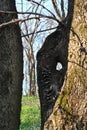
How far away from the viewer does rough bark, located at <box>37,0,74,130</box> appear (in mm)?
3463

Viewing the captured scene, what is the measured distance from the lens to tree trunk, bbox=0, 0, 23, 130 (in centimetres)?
331

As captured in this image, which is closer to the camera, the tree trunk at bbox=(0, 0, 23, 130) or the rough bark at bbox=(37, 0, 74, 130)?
the tree trunk at bbox=(0, 0, 23, 130)

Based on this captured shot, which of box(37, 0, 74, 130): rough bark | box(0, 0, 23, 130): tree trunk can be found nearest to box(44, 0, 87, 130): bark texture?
box(37, 0, 74, 130): rough bark

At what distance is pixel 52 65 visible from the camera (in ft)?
11.6

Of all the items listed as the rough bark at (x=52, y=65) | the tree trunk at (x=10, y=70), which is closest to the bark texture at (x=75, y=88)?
the rough bark at (x=52, y=65)

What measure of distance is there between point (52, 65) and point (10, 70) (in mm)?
407

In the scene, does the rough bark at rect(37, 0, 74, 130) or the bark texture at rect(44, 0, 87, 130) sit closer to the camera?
the bark texture at rect(44, 0, 87, 130)

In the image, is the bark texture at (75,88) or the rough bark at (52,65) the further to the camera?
the rough bark at (52,65)

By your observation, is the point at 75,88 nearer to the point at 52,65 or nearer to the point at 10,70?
the point at 52,65

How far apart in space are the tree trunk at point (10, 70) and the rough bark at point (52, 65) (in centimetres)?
21

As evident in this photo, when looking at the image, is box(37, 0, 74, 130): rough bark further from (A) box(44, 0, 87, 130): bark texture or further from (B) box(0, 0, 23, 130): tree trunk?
(B) box(0, 0, 23, 130): tree trunk

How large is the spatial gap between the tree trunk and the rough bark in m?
0.21

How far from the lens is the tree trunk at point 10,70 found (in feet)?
10.9

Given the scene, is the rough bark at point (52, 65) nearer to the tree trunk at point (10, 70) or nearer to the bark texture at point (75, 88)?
the bark texture at point (75, 88)
